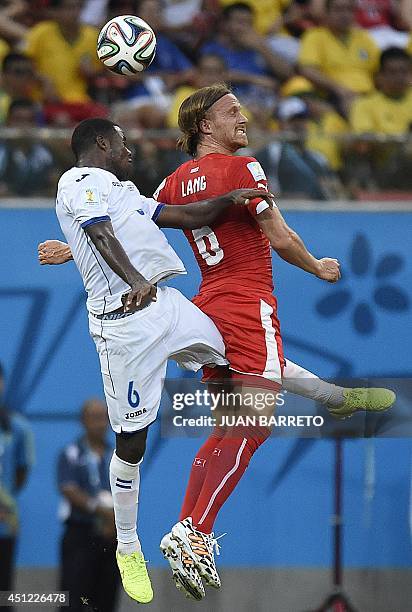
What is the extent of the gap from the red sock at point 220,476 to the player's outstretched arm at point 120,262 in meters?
0.94

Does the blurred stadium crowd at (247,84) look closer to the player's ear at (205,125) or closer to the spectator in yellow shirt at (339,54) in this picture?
the spectator in yellow shirt at (339,54)

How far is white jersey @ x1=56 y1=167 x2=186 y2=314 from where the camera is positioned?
6723mm

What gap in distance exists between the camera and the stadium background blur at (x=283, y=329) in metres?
9.20

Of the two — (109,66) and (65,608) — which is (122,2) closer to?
(109,66)

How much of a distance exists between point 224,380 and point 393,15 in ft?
22.9

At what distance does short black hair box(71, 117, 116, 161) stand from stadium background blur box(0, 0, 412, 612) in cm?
229

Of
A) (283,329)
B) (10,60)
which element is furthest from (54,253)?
(10,60)

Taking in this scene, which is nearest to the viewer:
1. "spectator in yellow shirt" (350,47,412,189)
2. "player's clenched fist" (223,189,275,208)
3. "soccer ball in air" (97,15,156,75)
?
"player's clenched fist" (223,189,275,208)

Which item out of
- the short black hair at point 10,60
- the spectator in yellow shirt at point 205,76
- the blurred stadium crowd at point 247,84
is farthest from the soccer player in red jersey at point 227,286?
the short black hair at point 10,60

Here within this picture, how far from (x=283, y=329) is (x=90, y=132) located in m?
3.37

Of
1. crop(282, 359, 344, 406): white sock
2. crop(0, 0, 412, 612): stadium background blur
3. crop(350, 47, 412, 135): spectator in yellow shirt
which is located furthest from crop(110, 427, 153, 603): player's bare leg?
crop(350, 47, 412, 135): spectator in yellow shirt

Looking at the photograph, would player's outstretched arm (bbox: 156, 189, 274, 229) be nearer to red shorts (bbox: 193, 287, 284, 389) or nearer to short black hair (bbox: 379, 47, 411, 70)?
red shorts (bbox: 193, 287, 284, 389)

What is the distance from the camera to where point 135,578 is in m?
6.97

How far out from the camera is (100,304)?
688cm
